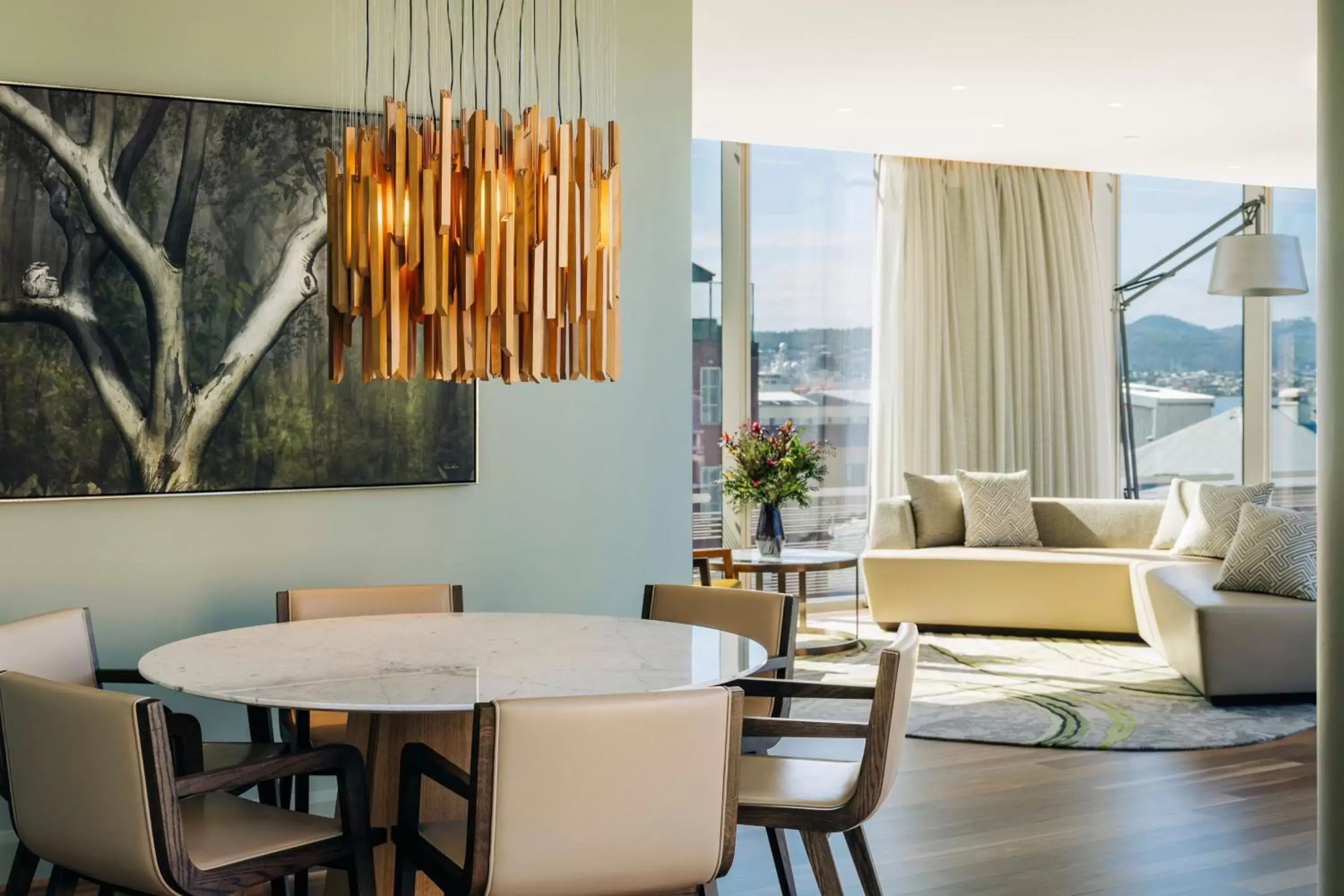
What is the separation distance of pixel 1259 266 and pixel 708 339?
3044 mm

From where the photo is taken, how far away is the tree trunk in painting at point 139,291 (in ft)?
11.7

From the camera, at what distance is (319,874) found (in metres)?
3.62

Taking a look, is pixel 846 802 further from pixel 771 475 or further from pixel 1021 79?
pixel 1021 79

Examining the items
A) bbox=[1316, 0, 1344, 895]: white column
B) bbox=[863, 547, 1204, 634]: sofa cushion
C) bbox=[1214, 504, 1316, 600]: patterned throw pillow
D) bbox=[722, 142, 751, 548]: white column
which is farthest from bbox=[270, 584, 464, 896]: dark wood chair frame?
bbox=[722, 142, 751, 548]: white column

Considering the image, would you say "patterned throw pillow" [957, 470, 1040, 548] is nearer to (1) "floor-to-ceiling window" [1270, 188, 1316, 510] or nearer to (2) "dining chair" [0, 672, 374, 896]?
(1) "floor-to-ceiling window" [1270, 188, 1316, 510]

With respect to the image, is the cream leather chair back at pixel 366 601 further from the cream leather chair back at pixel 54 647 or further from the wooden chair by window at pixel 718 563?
the wooden chair by window at pixel 718 563

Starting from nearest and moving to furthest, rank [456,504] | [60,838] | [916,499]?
[60,838] → [456,504] → [916,499]

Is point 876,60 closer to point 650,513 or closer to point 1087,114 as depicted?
point 1087,114

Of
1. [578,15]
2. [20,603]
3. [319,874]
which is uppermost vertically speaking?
[578,15]

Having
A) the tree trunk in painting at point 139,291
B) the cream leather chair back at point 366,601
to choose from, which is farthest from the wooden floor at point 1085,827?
the tree trunk in painting at point 139,291

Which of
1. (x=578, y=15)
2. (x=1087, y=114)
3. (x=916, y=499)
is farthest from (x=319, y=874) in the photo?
(x=1087, y=114)

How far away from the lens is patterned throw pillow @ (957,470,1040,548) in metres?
7.54

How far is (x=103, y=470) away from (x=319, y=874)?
125 cm

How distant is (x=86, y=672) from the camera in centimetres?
313
